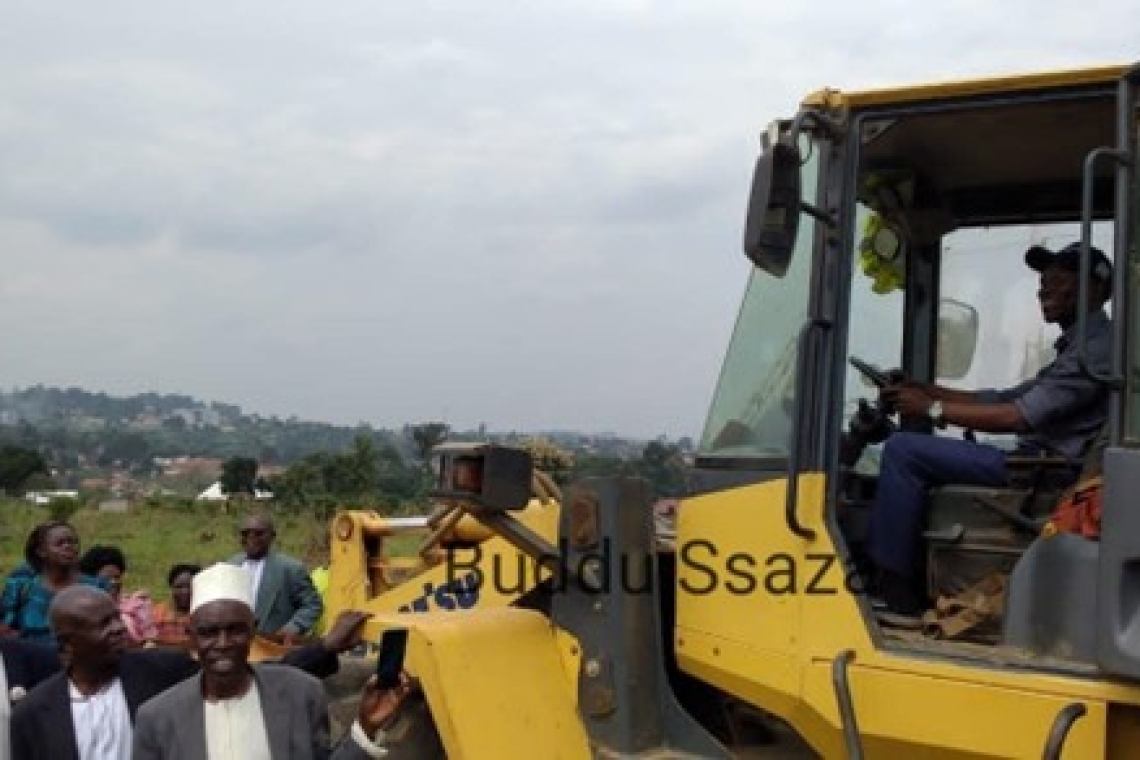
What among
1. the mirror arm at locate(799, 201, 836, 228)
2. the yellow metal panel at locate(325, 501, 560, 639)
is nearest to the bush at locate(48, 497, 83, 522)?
the yellow metal panel at locate(325, 501, 560, 639)

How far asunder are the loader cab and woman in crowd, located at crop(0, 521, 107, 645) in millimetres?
3073

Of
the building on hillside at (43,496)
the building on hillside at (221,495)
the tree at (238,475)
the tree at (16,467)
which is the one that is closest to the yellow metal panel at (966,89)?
the building on hillside at (221,495)

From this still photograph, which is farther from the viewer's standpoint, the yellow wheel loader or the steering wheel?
the steering wheel

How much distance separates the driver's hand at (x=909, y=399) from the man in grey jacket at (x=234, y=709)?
167 centimetres

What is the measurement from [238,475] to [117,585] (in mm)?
27525

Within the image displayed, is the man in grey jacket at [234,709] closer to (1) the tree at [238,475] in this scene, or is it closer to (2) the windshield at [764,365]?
(2) the windshield at [764,365]

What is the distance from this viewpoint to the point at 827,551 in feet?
12.1

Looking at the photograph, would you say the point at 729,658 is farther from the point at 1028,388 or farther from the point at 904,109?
the point at 904,109

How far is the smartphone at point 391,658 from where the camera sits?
11.9 ft

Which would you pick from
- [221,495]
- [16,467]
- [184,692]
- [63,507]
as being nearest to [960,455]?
[184,692]

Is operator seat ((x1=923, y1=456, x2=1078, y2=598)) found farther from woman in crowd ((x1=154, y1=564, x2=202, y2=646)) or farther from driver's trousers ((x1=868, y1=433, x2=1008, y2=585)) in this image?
woman in crowd ((x1=154, y1=564, x2=202, y2=646))

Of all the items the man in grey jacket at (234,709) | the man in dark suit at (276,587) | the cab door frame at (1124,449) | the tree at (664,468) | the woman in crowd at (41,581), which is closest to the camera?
the cab door frame at (1124,449)

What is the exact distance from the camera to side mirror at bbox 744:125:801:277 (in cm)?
358

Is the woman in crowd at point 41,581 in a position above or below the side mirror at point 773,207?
below
